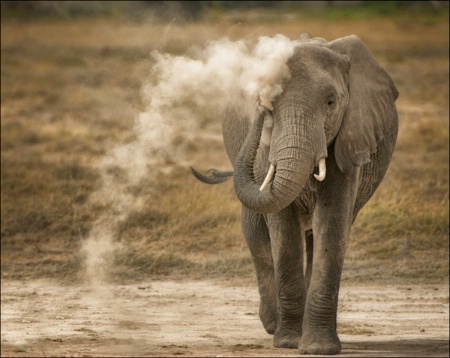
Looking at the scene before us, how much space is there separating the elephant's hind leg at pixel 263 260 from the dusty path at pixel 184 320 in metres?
0.16

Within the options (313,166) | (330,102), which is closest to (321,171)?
(313,166)

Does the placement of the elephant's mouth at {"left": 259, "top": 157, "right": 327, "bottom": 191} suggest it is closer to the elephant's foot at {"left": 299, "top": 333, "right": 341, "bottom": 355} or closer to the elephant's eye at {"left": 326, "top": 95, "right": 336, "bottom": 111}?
the elephant's eye at {"left": 326, "top": 95, "right": 336, "bottom": 111}

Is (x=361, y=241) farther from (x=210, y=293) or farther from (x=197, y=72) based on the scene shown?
(x=197, y=72)

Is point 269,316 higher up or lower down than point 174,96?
lower down

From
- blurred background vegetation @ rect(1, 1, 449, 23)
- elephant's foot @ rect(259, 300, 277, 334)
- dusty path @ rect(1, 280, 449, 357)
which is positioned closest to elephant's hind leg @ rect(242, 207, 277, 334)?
elephant's foot @ rect(259, 300, 277, 334)

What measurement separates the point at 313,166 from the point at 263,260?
130 cm

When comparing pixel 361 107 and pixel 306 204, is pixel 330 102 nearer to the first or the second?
pixel 361 107

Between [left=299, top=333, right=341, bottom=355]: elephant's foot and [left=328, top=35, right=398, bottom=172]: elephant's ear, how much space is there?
965mm

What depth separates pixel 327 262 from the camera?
7.05m

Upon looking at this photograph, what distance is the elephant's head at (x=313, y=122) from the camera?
6.55 meters

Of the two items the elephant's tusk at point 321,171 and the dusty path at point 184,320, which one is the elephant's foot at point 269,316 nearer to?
the dusty path at point 184,320

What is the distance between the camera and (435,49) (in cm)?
2594

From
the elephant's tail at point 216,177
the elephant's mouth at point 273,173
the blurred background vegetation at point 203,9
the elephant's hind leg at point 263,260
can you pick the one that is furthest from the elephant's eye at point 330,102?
the blurred background vegetation at point 203,9

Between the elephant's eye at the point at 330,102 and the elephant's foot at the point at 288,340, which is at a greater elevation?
the elephant's eye at the point at 330,102
